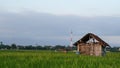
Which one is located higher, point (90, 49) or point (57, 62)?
point (90, 49)

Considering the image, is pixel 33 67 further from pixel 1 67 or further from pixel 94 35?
pixel 94 35

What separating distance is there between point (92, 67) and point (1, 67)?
8.64ft

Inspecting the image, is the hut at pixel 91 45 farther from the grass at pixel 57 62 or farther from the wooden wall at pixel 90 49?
the grass at pixel 57 62

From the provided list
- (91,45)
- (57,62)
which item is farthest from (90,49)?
(57,62)

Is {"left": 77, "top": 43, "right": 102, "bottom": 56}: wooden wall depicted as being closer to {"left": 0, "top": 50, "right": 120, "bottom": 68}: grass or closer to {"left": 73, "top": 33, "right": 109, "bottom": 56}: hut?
{"left": 73, "top": 33, "right": 109, "bottom": 56}: hut

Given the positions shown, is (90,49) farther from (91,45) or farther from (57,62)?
(57,62)

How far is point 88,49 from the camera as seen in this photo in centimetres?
3198

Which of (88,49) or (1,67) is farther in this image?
(88,49)

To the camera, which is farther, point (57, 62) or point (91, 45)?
point (91, 45)

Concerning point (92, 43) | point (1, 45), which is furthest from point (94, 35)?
point (1, 45)

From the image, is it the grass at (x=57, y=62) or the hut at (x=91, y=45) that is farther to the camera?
the hut at (x=91, y=45)

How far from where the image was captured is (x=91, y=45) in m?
31.5

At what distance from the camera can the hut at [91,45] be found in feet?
102

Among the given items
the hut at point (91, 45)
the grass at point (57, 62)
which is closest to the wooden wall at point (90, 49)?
the hut at point (91, 45)
